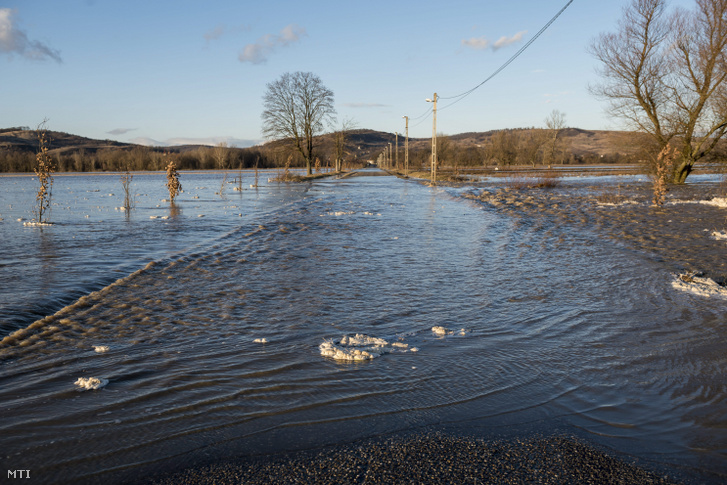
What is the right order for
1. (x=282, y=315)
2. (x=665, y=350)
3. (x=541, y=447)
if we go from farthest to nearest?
(x=282, y=315)
(x=665, y=350)
(x=541, y=447)

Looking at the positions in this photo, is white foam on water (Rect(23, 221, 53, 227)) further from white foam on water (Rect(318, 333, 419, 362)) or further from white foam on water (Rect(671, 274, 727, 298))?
white foam on water (Rect(671, 274, 727, 298))

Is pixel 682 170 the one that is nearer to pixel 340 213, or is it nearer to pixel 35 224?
pixel 340 213

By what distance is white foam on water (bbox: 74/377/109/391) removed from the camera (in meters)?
3.88

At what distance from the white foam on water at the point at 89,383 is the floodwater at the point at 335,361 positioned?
0.09 metres

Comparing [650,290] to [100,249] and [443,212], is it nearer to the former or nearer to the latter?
[100,249]

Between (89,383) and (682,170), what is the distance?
37.6m

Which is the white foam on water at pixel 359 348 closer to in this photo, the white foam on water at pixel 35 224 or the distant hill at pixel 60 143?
the white foam on water at pixel 35 224

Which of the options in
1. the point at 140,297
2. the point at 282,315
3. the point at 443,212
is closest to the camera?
the point at 282,315

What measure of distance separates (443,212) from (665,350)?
14287mm

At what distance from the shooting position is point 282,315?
19.4ft

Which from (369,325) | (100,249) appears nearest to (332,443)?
(369,325)

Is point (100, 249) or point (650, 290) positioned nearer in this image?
point (650, 290)

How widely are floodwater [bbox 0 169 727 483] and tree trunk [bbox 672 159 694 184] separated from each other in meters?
27.6

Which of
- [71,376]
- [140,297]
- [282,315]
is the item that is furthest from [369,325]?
[140,297]
